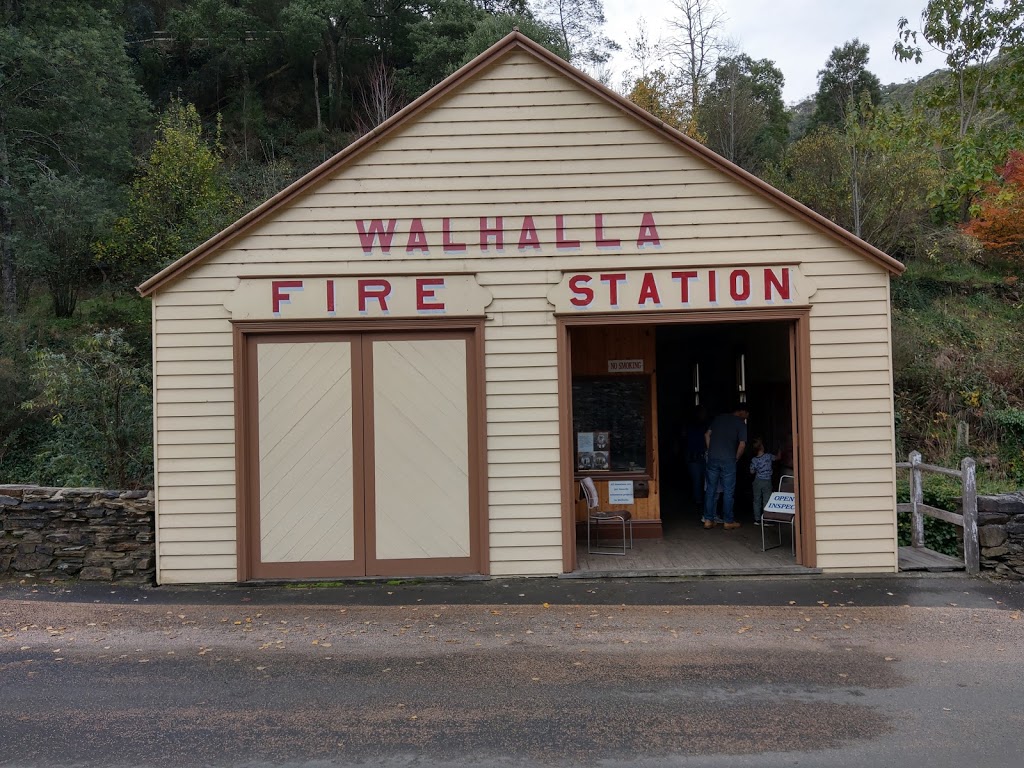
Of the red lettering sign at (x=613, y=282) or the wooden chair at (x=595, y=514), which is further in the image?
the wooden chair at (x=595, y=514)

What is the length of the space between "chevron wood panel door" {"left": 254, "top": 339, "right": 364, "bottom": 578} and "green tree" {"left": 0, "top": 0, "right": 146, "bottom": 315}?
1326 centimetres

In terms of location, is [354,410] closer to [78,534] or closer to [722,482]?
[78,534]

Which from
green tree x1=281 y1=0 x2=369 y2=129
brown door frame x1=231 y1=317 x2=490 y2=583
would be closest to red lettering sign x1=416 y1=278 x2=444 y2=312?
brown door frame x1=231 y1=317 x2=490 y2=583

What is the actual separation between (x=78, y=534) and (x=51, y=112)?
15.6 meters

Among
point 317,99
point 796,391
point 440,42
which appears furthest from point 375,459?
point 317,99

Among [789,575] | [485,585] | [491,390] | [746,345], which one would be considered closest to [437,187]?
[491,390]

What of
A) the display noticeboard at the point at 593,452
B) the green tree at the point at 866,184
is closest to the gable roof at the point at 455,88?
the display noticeboard at the point at 593,452

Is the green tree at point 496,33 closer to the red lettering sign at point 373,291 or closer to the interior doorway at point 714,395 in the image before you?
the interior doorway at point 714,395

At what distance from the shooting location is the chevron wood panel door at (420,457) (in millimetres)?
9812

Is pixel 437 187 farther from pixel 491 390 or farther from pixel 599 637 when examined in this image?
pixel 599 637

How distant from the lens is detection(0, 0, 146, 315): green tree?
20344 millimetres

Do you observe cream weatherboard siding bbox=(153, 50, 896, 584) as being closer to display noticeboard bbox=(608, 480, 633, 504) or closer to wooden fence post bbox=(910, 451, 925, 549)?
wooden fence post bbox=(910, 451, 925, 549)

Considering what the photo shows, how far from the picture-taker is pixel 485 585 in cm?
952

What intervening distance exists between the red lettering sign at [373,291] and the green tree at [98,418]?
539 centimetres
